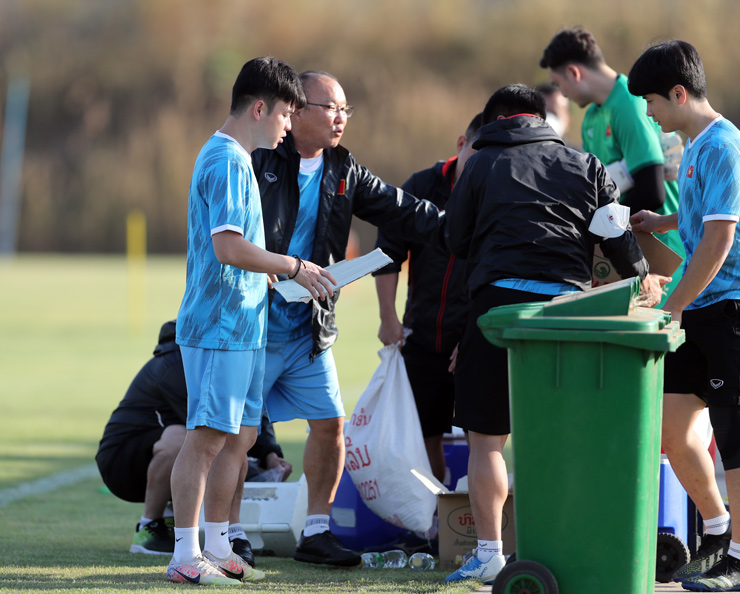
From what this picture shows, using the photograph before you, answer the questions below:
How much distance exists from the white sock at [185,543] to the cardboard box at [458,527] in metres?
1.10

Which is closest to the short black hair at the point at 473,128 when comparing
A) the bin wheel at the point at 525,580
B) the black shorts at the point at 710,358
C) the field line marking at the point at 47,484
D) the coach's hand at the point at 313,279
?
the coach's hand at the point at 313,279

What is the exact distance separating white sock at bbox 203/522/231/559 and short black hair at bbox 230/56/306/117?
166 centimetres

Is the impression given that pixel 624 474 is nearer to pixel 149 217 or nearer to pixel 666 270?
pixel 666 270

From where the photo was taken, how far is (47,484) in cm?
694

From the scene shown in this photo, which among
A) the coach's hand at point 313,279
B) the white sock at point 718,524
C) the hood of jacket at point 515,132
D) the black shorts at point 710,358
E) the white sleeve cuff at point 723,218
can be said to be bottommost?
the white sock at point 718,524

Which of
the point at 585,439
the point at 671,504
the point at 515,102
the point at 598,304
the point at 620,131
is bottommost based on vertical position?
the point at 671,504

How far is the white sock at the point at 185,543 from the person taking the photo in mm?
4059

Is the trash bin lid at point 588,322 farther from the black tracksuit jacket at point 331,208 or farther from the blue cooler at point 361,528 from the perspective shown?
the blue cooler at point 361,528

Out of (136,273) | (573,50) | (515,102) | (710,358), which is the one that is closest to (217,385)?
(515,102)

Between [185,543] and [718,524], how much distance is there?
2.11 meters

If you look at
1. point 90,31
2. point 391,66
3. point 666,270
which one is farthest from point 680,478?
Answer: point 90,31

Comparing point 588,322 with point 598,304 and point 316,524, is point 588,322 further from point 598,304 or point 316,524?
point 316,524

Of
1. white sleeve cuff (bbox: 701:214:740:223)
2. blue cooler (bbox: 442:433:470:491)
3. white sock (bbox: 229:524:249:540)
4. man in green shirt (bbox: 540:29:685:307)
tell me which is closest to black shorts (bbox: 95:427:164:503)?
white sock (bbox: 229:524:249:540)

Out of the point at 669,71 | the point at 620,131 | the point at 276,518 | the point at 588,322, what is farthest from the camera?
the point at 620,131
